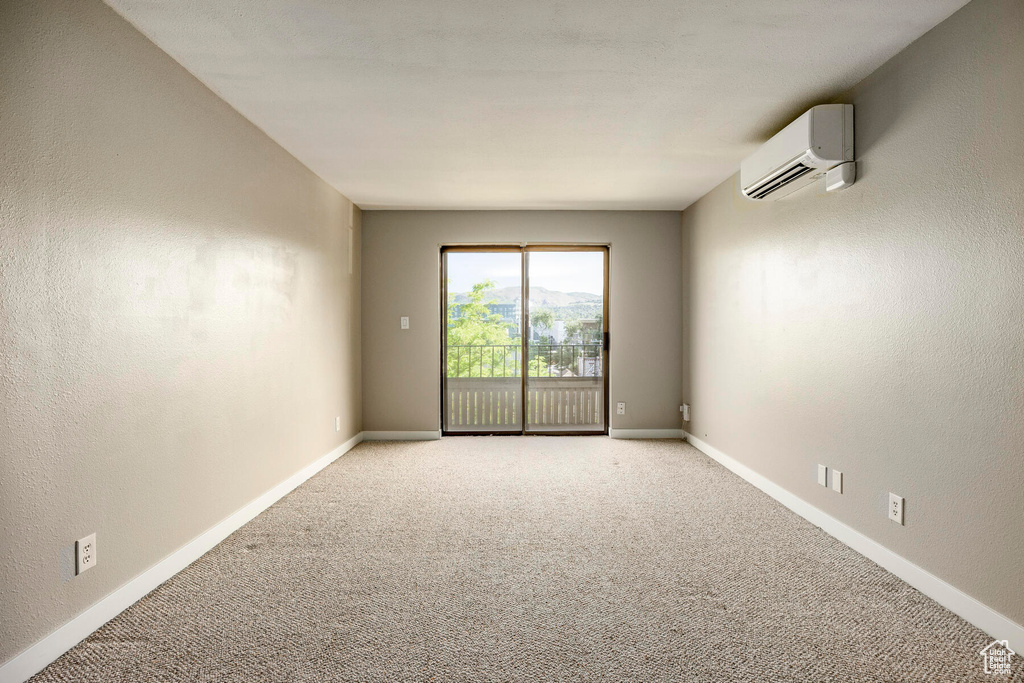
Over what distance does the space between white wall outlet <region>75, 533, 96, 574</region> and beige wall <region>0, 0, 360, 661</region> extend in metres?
0.03

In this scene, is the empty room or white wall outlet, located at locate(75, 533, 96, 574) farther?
white wall outlet, located at locate(75, 533, 96, 574)

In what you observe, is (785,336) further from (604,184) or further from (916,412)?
(604,184)

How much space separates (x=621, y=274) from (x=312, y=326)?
2.93 metres

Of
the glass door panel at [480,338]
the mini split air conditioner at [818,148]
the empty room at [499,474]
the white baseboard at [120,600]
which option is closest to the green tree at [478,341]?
the glass door panel at [480,338]

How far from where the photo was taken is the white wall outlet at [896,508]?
222cm

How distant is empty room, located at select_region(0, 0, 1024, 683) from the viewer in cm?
166

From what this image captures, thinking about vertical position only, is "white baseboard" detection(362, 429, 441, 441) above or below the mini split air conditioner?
below

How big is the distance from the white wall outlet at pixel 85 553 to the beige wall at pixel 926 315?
313 centimetres

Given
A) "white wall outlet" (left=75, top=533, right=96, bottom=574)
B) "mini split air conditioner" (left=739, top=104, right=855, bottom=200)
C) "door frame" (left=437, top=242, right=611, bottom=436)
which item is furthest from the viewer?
"door frame" (left=437, top=242, right=611, bottom=436)

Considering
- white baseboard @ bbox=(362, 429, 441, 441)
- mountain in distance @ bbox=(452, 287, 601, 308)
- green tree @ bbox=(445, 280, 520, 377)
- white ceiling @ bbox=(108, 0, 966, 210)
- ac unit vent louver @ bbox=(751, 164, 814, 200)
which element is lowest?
white baseboard @ bbox=(362, 429, 441, 441)

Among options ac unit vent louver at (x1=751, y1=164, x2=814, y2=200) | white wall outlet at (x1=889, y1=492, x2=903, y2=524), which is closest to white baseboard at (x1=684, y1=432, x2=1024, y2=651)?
white wall outlet at (x1=889, y1=492, x2=903, y2=524)

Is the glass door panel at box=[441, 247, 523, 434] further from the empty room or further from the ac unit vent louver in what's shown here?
the ac unit vent louver

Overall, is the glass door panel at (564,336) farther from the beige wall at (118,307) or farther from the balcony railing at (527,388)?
the beige wall at (118,307)

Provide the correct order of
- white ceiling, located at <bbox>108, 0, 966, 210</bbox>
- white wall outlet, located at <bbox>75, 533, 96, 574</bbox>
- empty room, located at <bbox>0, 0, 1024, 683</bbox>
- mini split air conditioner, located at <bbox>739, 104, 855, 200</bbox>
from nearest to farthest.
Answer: empty room, located at <bbox>0, 0, 1024, 683</bbox>, white wall outlet, located at <bbox>75, 533, 96, 574</bbox>, white ceiling, located at <bbox>108, 0, 966, 210</bbox>, mini split air conditioner, located at <bbox>739, 104, 855, 200</bbox>
